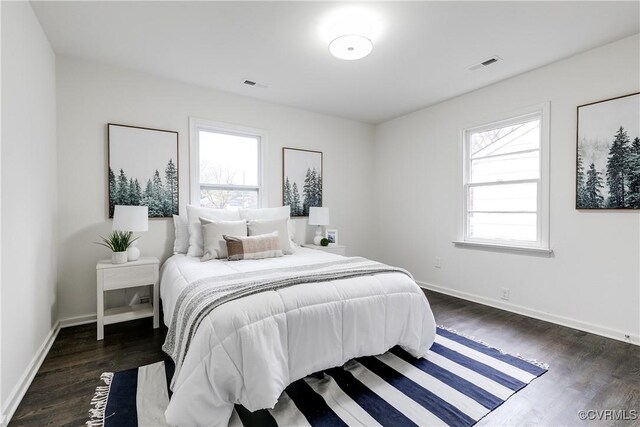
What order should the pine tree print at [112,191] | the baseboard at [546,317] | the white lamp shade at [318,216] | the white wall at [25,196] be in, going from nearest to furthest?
1. the white wall at [25,196]
2. the baseboard at [546,317]
3. the pine tree print at [112,191]
4. the white lamp shade at [318,216]

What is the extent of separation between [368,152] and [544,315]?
3179mm

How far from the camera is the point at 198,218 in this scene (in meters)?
3.14

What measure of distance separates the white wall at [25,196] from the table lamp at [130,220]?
1.58ft

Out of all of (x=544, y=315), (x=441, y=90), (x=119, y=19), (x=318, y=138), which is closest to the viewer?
(x=119, y=19)

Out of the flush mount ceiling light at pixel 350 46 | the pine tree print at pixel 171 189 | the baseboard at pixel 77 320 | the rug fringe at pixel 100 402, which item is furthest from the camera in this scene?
the pine tree print at pixel 171 189

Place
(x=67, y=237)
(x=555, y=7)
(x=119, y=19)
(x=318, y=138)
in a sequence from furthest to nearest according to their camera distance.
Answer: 1. (x=318, y=138)
2. (x=67, y=237)
3. (x=119, y=19)
4. (x=555, y=7)

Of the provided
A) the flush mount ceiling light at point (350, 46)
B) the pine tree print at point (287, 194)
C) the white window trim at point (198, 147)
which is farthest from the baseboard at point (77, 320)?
the flush mount ceiling light at point (350, 46)

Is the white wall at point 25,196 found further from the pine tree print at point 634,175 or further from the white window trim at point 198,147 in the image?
the pine tree print at point 634,175

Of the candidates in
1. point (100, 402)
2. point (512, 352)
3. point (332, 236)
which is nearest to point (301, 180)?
point (332, 236)

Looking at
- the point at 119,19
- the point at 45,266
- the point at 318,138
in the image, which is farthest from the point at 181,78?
the point at 45,266

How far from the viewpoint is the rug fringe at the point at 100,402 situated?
1556 millimetres

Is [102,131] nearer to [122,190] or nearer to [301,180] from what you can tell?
[122,190]

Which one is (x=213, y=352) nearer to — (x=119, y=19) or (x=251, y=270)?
(x=251, y=270)

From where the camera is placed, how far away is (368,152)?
16.4ft
